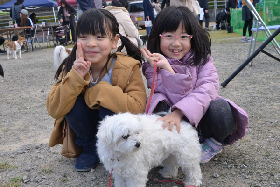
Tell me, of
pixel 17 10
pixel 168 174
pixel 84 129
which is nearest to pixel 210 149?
pixel 168 174

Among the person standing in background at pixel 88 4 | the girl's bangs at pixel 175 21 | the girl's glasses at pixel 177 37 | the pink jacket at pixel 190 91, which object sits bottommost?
the pink jacket at pixel 190 91

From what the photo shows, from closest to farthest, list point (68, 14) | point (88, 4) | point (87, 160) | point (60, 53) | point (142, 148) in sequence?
point (142, 148) < point (87, 160) < point (60, 53) < point (88, 4) < point (68, 14)

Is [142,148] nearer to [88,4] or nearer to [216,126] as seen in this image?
[216,126]

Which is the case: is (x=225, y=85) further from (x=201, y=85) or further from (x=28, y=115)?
(x=28, y=115)

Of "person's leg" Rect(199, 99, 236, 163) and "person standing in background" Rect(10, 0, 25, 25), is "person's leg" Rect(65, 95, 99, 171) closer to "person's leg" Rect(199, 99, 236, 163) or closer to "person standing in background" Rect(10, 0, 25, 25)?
"person's leg" Rect(199, 99, 236, 163)

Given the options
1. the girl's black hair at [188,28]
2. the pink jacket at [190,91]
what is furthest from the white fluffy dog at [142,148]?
the girl's black hair at [188,28]

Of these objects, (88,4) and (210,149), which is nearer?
(210,149)

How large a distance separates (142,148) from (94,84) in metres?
0.75

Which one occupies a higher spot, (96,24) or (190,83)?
(96,24)

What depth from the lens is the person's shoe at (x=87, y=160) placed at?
7.21ft

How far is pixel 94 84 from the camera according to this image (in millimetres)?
2164

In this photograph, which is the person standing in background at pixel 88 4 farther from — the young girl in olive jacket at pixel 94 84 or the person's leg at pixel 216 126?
the person's leg at pixel 216 126

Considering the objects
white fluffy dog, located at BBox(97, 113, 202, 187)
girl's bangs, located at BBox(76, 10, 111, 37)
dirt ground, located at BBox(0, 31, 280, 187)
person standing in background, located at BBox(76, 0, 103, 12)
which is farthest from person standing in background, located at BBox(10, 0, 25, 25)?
white fluffy dog, located at BBox(97, 113, 202, 187)

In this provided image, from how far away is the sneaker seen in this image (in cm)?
212
